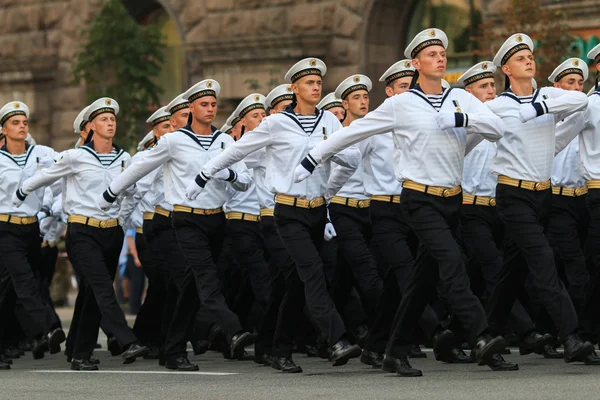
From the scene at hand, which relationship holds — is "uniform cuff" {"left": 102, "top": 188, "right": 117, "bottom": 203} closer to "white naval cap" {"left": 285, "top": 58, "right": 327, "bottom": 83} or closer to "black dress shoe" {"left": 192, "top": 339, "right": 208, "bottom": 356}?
"white naval cap" {"left": 285, "top": 58, "right": 327, "bottom": 83}

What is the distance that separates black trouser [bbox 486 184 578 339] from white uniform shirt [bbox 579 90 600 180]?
691 mm

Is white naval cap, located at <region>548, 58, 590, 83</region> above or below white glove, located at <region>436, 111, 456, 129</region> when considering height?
above

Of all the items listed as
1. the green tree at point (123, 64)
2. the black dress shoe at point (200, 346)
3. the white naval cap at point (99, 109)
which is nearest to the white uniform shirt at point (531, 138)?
the white naval cap at point (99, 109)

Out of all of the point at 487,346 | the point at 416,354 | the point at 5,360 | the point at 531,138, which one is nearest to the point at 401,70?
the point at 416,354

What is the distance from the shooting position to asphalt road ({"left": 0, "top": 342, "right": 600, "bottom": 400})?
9641mm

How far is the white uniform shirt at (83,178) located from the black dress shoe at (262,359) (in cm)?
169

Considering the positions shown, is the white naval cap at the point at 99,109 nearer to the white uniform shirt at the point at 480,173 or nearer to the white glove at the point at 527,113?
the white uniform shirt at the point at 480,173

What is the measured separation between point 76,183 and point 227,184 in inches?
53.3

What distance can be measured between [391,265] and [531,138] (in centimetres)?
148

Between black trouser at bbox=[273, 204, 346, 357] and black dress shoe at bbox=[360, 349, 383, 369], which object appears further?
black dress shoe at bbox=[360, 349, 383, 369]

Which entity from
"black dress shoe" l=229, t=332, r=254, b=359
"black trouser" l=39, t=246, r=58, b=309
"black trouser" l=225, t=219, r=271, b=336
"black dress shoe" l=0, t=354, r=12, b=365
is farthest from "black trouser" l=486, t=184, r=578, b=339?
"black trouser" l=39, t=246, r=58, b=309

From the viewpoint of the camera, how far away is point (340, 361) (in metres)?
11.1

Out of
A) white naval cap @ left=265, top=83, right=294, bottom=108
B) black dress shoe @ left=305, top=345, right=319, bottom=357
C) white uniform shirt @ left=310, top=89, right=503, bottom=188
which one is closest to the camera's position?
white uniform shirt @ left=310, top=89, right=503, bottom=188

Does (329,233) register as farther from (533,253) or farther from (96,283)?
(533,253)
